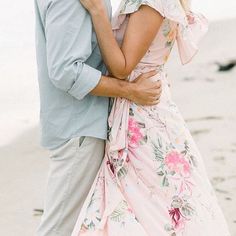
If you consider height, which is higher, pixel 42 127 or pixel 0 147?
pixel 42 127

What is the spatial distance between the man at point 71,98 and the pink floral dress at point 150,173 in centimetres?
4

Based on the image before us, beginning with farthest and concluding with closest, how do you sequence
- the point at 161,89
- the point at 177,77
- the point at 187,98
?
the point at 177,77, the point at 187,98, the point at 161,89

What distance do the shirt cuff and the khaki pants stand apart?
13 cm

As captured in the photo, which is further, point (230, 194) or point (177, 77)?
point (177, 77)

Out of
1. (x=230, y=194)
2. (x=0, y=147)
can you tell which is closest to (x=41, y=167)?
(x=0, y=147)

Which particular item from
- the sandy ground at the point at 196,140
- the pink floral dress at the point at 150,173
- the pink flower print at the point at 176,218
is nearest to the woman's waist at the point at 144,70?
the pink floral dress at the point at 150,173

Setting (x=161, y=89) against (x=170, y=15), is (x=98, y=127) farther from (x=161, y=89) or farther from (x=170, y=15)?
(x=170, y=15)

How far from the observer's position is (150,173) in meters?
1.67

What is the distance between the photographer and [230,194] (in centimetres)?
290

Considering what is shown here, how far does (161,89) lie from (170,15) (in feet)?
0.66

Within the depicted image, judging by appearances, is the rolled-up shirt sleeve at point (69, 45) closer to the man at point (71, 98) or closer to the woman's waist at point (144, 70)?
the man at point (71, 98)

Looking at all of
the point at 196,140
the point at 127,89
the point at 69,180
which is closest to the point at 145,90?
the point at 127,89

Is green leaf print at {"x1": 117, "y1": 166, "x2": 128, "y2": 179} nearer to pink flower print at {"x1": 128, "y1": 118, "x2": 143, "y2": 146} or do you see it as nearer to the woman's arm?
pink flower print at {"x1": 128, "y1": 118, "x2": 143, "y2": 146}

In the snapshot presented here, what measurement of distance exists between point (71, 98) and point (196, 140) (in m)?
1.86
